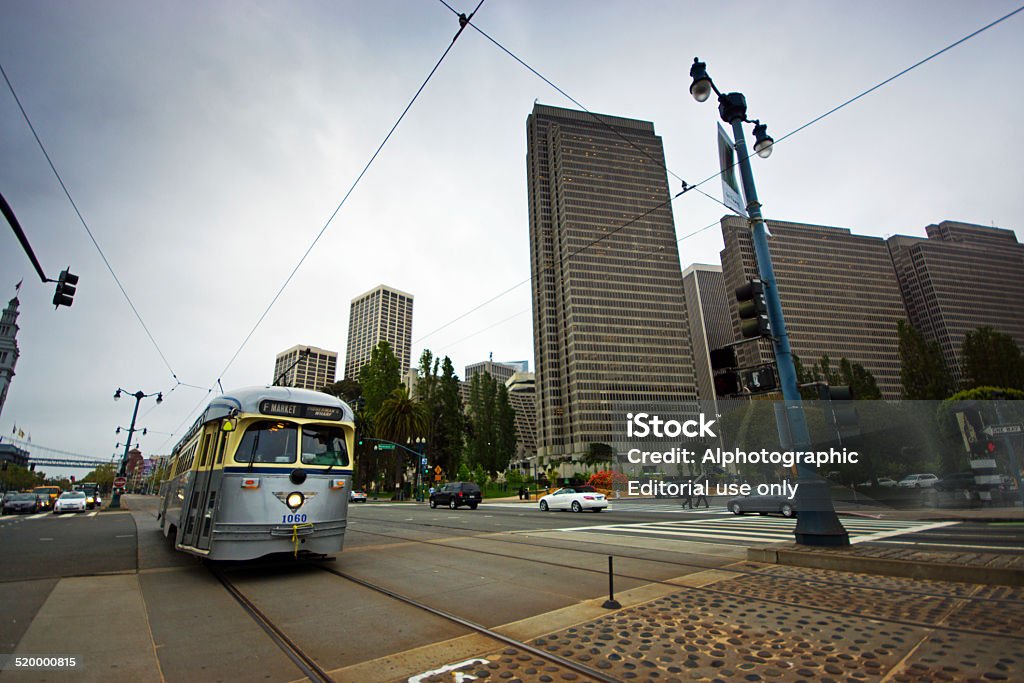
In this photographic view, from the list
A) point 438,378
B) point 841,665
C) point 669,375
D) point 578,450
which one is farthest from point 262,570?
point 669,375

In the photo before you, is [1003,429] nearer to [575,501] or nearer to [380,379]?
[575,501]

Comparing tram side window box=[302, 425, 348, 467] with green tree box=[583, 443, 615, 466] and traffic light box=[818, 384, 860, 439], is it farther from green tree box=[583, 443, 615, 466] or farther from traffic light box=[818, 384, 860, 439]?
green tree box=[583, 443, 615, 466]

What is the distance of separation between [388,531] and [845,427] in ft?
43.4

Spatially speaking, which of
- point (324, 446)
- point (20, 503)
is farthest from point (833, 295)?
point (20, 503)

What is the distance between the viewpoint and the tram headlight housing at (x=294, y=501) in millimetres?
7245

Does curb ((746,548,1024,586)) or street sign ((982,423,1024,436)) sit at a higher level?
street sign ((982,423,1024,436))

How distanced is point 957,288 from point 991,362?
149 metres

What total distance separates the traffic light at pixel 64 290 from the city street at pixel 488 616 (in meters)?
5.37

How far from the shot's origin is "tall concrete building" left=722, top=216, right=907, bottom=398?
14700 centimetres

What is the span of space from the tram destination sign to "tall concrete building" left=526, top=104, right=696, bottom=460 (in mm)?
112609

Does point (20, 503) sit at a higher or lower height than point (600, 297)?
lower

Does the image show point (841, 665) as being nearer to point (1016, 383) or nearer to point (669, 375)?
point (1016, 383)

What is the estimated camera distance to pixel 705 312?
166625 mm

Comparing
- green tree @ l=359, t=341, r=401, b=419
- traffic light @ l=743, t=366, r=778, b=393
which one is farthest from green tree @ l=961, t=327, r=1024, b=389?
green tree @ l=359, t=341, r=401, b=419
